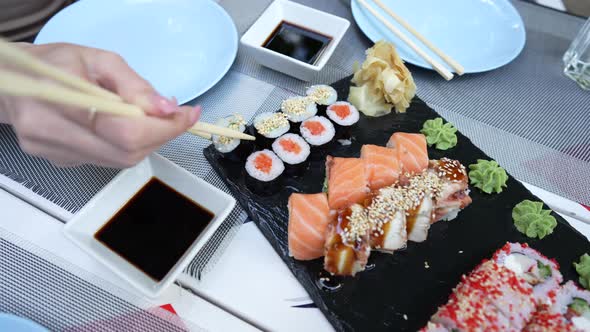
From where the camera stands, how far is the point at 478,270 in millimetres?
1389

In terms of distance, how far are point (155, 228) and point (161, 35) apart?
1134mm

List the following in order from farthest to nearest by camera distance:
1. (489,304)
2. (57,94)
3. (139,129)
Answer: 1. (489,304)
2. (139,129)
3. (57,94)

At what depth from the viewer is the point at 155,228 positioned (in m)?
1.43

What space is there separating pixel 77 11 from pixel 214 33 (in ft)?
2.24

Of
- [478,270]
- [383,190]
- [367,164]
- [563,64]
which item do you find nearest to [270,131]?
[367,164]

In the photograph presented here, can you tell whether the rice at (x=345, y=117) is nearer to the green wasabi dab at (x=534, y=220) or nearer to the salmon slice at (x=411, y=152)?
the salmon slice at (x=411, y=152)

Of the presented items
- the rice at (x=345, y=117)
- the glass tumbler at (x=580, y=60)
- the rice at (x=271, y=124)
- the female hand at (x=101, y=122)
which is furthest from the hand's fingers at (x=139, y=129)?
the glass tumbler at (x=580, y=60)

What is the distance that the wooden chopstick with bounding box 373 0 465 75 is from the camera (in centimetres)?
200

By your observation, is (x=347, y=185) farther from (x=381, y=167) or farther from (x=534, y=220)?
(x=534, y=220)

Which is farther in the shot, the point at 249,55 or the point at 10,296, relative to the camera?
the point at 249,55

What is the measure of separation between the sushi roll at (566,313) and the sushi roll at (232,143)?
48.9 inches

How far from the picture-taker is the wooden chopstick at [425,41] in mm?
1997

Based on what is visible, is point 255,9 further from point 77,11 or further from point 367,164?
point 367,164

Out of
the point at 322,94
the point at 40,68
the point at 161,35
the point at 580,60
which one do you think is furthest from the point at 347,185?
the point at 580,60
